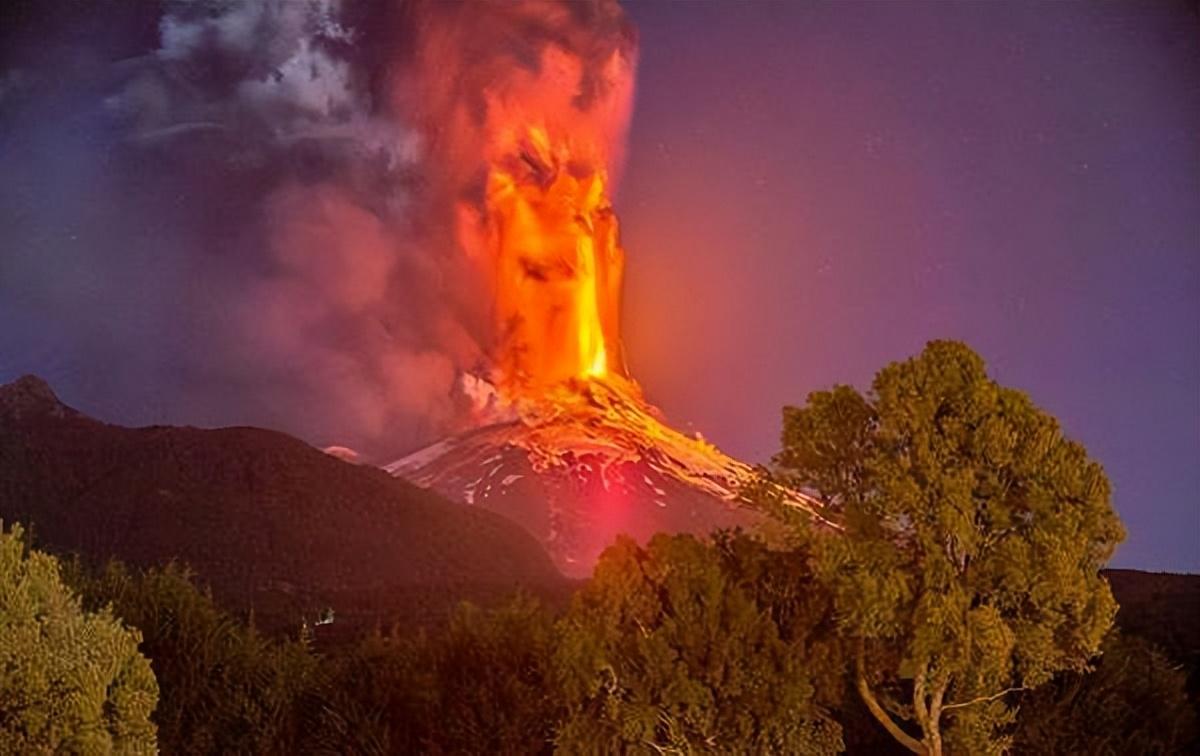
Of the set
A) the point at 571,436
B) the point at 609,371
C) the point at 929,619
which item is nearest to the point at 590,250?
the point at 609,371

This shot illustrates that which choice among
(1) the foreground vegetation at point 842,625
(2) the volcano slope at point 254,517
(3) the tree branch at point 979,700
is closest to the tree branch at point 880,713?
(1) the foreground vegetation at point 842,625

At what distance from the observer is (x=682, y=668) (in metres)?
18.1

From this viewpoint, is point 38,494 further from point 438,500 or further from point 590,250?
point 590,250

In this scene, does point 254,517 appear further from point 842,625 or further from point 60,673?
point 842,625

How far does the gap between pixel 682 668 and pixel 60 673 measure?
365 inches

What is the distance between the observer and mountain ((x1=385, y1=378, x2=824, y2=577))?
233 ft

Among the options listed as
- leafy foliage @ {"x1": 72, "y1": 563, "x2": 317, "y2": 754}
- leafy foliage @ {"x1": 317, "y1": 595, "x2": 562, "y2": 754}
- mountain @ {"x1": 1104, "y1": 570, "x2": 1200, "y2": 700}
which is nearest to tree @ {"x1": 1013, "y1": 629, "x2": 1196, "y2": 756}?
mountain @ {"x1": 1104, "y1": 570, "x2": 1200, "y2": 700}

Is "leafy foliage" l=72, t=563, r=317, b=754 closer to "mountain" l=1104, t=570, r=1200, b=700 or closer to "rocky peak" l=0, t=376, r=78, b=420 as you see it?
"mountain" l=1104, t=570, r=1200, b=700

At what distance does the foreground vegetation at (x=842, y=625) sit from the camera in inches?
639

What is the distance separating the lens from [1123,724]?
22094 millimetres

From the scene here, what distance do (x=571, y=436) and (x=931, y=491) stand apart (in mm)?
62342

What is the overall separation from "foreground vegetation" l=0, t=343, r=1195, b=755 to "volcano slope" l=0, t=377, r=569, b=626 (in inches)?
1555

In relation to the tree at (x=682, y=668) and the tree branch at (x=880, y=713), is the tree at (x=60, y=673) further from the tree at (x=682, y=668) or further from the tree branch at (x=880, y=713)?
the tree branch at (x=880, y=713)

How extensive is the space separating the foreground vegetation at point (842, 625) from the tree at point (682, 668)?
0.03 metres
